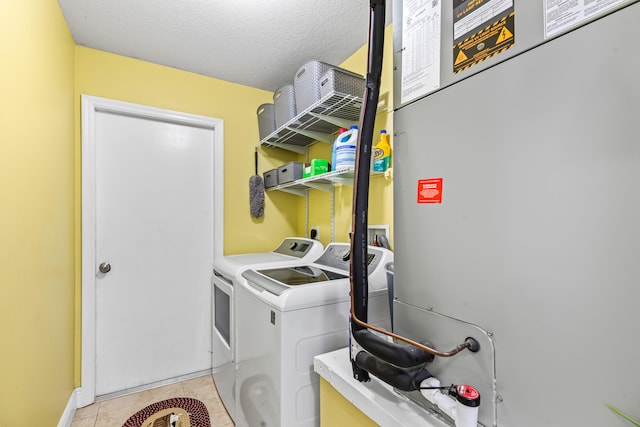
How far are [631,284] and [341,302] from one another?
101cm

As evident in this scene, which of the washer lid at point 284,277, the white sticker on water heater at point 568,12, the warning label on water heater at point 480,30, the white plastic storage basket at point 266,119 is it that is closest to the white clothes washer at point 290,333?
the washer lid at point 284,277

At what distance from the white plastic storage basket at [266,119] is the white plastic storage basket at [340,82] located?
2.58 feet

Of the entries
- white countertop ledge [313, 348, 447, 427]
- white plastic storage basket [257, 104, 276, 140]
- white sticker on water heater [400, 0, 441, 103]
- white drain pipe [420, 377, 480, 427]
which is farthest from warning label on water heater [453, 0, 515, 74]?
white plastic storage basket [257, 104, 276, 140]

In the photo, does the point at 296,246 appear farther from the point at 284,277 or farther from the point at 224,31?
the point at 224,31

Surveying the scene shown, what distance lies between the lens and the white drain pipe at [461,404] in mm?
609

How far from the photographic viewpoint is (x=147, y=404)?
2.04 m

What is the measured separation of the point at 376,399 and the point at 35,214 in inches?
64.6

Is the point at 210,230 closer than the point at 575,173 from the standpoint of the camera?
No

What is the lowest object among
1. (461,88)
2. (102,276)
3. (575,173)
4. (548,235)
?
(102,276)

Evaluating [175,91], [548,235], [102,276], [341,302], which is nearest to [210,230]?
[102,276]

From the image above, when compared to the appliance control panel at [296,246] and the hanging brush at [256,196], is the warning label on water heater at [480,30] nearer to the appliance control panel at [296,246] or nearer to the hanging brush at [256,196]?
the appliance control panel at [296,246]

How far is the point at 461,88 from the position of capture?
27.5 inches

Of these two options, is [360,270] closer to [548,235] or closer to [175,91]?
[548,235]

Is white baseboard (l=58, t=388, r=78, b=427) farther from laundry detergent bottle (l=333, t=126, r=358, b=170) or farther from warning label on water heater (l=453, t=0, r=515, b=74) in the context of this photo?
warning label on water heater (l=453, t=0, r=515, b=74)
